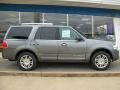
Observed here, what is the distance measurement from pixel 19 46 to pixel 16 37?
0.42 metres

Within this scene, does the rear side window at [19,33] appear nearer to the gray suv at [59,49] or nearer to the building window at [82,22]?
the gray suv at [59,49]

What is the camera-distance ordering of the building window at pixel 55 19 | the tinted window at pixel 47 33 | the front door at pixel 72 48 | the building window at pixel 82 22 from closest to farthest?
the front door at pixel 72 48, the tinted window at pixel 47 33, the building window at pixel 55 19, the building window at pixel 82 22

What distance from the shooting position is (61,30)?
11430mm

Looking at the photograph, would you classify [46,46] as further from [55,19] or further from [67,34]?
[55,19]

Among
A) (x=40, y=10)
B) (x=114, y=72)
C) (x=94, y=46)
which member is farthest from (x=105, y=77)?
(x=40, y=10)

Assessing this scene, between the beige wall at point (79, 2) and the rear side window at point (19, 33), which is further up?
the beige wall at point (79, 2)

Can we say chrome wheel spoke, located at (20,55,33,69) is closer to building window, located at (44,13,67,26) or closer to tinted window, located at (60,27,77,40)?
tinted window, located at (60,27,77,40)

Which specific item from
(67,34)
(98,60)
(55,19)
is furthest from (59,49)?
(55,19)

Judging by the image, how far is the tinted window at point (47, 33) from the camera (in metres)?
11.4

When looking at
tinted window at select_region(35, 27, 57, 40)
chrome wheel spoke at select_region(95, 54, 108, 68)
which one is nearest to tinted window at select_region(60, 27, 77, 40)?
tinted window at select_region(35, 27, 57, 40)

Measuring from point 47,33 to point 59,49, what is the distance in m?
0.81

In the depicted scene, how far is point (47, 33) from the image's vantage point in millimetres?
11461

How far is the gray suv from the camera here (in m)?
11.2

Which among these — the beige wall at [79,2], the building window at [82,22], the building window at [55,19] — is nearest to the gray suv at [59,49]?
the beige wall at [79,2]
